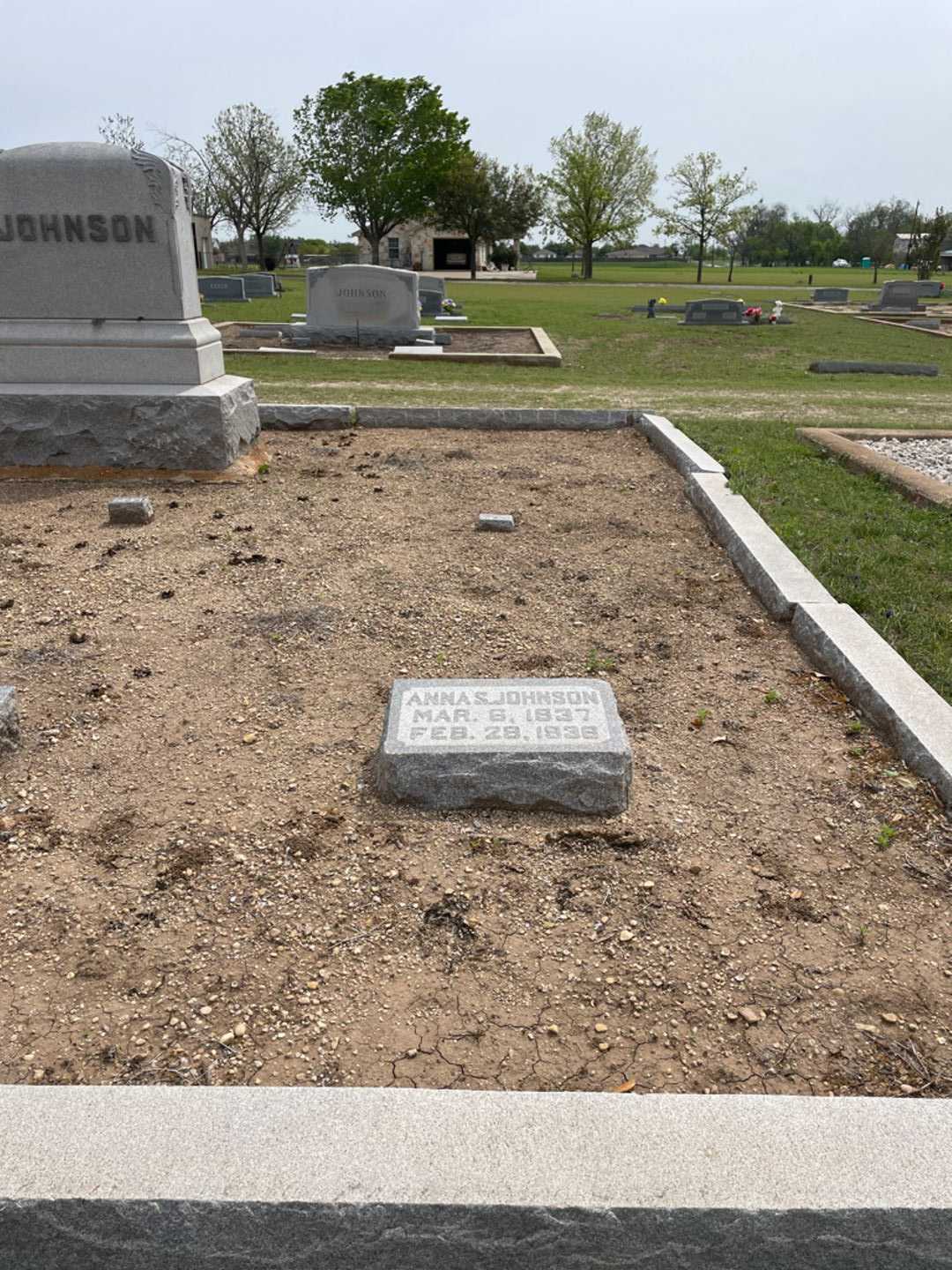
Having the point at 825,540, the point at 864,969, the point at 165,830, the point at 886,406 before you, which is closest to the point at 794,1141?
the point at 864,969

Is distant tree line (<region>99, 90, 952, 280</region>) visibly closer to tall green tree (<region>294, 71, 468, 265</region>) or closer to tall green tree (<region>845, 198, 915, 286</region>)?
tall green tree (<region>294, 71, 468, 265</region>)

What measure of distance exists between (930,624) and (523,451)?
434 cm

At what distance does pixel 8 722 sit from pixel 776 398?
34.6ft

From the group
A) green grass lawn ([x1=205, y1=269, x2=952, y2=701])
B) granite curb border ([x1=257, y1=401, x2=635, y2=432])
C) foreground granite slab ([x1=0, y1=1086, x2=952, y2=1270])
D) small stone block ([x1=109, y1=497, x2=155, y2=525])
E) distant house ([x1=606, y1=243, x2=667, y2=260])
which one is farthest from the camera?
distant house ([x1=606, y1=243, x2=667, y2=260])

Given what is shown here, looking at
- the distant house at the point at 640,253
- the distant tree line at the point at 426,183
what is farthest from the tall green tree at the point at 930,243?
the distant house at the point at 640,253

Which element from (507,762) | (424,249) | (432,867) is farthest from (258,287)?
(424,249)

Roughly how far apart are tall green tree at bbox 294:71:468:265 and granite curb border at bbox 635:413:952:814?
4535 cm

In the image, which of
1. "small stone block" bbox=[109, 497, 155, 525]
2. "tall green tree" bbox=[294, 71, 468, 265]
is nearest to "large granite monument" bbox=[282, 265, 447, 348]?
"small stone block" bbox=[109, 497, 155, 525]

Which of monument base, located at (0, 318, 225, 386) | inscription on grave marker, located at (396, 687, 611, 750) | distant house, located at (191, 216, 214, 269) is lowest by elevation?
inscription on grave marker, located at (396, 687, 611, 750)

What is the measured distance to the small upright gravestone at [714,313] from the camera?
2306 centimetres

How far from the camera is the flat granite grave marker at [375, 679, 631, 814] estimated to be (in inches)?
102

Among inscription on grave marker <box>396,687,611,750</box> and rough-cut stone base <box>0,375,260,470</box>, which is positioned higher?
rough-cut stone base <box>0,375,260,470</box>

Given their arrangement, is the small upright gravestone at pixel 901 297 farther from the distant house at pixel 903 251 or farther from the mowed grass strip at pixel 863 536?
the distant house at pixel 903 251

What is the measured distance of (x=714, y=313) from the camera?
23.2 metres
